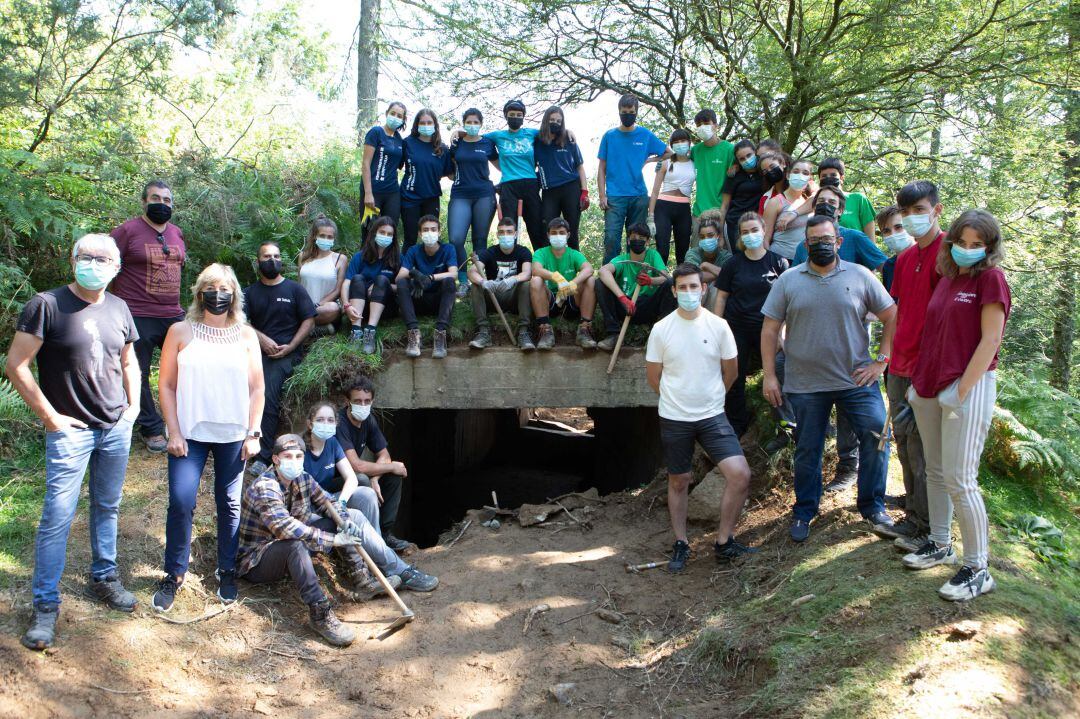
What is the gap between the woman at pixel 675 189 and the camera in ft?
25.3

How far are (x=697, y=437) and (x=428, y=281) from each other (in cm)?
343

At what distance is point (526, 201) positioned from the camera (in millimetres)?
8148

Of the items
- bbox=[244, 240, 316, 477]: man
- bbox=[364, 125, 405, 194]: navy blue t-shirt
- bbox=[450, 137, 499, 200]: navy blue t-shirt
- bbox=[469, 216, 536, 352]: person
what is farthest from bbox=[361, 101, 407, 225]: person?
bbox=[244, 240, 316, 477]: man

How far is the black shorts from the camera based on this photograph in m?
5.41

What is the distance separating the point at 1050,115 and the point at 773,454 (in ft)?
21.3

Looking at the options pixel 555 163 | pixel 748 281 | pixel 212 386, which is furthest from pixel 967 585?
pixel 555 163

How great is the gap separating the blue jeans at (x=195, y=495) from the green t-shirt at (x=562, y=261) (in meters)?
3.81

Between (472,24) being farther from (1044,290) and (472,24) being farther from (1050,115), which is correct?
(1044,290)

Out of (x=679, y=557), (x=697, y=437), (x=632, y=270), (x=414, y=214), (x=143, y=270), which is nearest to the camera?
(x=697, y=437)

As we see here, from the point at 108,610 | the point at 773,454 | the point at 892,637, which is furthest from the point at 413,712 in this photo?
the point at 773,454

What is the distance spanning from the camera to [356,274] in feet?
25.1

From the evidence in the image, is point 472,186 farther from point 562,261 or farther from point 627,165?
point 627,165

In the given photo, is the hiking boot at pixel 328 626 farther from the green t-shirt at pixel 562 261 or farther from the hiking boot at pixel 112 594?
the green t-shirt at pixel 562 261

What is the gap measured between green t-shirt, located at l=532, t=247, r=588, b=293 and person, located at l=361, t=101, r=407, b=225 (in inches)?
63.8
